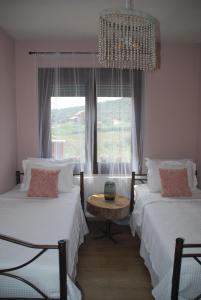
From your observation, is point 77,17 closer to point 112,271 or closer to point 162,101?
point 162,101

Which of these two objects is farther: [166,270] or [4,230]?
[4,230]

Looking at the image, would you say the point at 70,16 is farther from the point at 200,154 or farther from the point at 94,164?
the point at 200,154

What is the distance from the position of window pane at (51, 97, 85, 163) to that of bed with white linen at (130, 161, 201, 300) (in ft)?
3.21

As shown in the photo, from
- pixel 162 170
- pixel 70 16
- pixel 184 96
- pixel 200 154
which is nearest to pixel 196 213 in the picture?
pixel 162 170

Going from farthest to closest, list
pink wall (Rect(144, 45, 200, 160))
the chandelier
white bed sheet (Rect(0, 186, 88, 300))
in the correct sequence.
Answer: pink wall (Rect(144, 45, 200, 160))
the chandelier
white bed sheet (Rect(0, 186, 88, 300))

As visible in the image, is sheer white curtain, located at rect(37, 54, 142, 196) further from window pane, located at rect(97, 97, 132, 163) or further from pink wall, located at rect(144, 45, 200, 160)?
pink wall, located at rect(144, 45, 200, 160)

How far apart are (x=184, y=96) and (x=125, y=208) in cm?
178

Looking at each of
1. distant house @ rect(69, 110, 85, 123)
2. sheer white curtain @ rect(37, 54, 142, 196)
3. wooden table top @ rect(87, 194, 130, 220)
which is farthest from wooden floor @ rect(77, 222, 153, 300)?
distant house @ rect(69, 110, 85, 123)

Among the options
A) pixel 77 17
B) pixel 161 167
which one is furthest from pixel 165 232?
pixel 77 17

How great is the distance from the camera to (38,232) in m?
1.97

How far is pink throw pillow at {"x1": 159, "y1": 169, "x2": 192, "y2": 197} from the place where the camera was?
2.95 metres

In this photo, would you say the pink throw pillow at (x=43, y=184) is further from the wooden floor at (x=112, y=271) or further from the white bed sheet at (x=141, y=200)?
the white bed sheet at (x=141, y=200)

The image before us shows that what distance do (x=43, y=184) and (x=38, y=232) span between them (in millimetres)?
979

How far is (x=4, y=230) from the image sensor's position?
2.00 m
